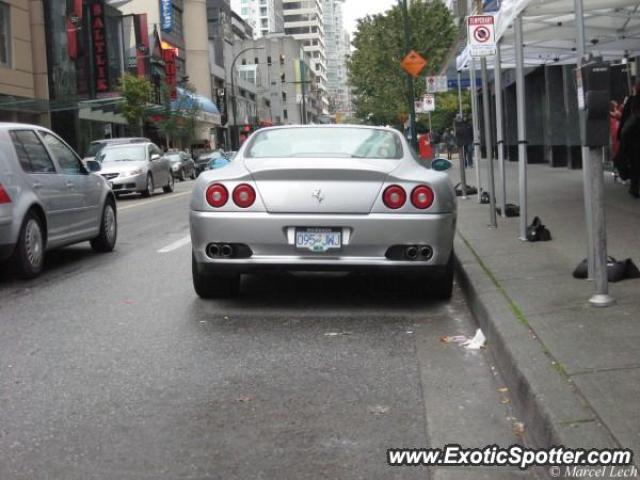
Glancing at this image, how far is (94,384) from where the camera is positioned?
4773mm

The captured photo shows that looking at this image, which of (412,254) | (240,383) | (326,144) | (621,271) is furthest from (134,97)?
(240,383)

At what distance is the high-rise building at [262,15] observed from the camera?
612 ft

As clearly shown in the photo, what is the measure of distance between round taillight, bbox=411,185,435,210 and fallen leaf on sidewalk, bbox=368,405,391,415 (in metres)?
2.41

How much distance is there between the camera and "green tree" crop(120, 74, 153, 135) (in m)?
44.8

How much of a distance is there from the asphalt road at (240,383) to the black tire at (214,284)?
0.35 feet

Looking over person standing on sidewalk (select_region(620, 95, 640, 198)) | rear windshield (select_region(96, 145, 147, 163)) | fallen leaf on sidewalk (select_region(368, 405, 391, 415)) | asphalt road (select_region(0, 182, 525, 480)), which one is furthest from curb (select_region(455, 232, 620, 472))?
rear windshield (select_region(96, 145, 147, 163))

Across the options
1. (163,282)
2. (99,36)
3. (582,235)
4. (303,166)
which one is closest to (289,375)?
(303,166)

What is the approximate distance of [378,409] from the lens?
13.9 feet

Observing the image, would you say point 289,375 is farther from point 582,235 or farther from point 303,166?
point 582,235

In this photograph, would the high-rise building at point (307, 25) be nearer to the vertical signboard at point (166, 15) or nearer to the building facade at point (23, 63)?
the vertical signboard at point (166, 15)

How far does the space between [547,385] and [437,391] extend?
2.62ft

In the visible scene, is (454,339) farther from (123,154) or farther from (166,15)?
(166,15)

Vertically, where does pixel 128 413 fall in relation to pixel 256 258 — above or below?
below

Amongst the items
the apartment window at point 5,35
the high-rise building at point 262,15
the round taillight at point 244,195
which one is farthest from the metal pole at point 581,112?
the high-rise building at point 262,15
